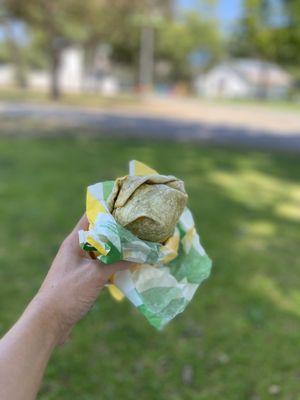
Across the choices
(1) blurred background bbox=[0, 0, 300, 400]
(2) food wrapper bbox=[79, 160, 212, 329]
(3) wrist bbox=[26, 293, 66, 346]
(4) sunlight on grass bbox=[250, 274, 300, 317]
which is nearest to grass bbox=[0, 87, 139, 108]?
(1) blurred background bbox=[0, 0, 300, 400]

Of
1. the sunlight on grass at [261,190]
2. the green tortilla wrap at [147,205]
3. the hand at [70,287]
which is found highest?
the green tortilla wrap at [147,205]

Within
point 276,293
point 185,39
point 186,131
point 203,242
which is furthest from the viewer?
point 185,39

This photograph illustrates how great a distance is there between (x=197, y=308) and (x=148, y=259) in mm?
1929

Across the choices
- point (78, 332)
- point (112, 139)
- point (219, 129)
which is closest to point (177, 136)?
point (112, 139)

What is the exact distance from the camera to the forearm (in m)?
1.28

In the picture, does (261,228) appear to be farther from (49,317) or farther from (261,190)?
(49,317)

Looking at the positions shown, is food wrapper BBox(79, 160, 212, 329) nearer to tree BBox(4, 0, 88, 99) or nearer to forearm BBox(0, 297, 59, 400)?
forearm BBox(0, 297, 59, 400)

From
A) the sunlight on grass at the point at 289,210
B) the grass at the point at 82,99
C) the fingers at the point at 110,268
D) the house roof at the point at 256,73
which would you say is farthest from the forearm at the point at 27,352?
the house roof at the point at 256,73

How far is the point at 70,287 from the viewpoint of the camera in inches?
57.2

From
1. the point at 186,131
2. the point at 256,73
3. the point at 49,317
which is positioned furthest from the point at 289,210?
the point at 256,73

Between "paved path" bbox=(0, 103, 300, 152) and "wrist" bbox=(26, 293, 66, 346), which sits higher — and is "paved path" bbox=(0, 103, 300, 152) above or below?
below

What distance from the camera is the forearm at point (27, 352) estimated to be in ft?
4.21

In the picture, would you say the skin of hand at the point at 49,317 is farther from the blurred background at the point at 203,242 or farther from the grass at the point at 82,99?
the grass at the point at 82,99

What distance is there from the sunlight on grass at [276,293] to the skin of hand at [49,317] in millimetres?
2233
